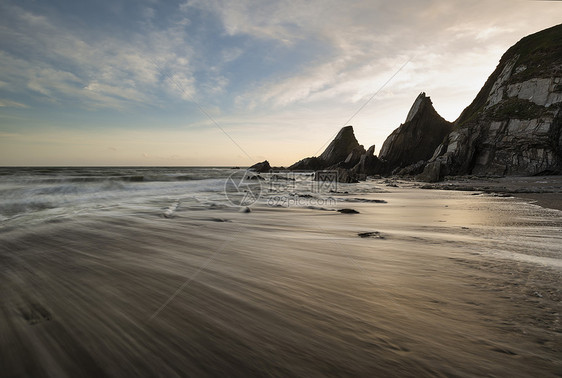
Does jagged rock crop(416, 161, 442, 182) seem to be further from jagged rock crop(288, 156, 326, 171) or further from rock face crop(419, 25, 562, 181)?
jagged rock crop(288, 156, 326, 171)

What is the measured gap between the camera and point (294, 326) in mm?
1534

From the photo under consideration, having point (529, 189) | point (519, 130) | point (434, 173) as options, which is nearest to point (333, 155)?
point (519, 130)

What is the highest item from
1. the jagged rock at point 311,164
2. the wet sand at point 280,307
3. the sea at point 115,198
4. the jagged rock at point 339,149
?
the jagged rock at point 339,149

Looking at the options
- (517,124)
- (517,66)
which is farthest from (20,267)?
(517,66)

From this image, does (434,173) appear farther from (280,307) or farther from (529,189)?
(280,307)

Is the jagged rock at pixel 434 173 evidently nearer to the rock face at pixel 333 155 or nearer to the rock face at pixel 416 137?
the rock face at pixel 416 137

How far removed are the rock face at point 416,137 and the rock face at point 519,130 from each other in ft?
57.8

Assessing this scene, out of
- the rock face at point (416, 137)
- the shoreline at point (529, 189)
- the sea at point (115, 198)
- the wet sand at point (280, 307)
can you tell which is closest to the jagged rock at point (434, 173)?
the shoreline at point (529, 189)

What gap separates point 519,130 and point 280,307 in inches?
1440

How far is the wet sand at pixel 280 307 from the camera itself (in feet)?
3.95

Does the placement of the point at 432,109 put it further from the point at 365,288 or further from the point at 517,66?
the point at 365,288

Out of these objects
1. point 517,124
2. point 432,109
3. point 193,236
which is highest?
point 432,109

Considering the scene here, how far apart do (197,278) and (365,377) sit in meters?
1.62

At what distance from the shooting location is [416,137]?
5425 centimetres
